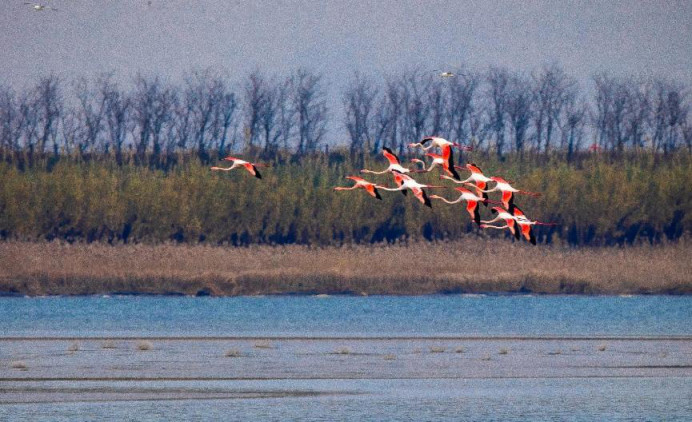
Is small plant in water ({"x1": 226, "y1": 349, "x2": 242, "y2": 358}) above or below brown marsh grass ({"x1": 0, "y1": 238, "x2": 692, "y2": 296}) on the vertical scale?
above

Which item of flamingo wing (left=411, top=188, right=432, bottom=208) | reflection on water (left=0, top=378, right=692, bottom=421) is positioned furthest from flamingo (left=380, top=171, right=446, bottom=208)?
reflection on water (left=0, top=378, right=692, bottom=421)

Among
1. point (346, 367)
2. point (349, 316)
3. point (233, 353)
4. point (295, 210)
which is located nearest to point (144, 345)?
point (233, 353)

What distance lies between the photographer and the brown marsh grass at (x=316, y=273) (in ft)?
257

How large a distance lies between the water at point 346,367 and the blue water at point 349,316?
17 cm

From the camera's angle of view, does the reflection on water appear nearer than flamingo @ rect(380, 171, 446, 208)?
No

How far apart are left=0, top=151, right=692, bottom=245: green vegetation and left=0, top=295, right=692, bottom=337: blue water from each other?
6.64 metres

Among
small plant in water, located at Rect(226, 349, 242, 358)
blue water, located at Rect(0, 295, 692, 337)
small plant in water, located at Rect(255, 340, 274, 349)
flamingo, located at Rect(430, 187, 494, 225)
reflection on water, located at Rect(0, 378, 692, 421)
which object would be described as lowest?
blue water, located at Rect(0, 295, 692, 337)

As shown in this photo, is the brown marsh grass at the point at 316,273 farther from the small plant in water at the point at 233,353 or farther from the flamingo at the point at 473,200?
the flamingo at the point at 473,200

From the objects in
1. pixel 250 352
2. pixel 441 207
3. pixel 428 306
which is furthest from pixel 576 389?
pixel 441 207

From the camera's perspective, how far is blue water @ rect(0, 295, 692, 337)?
57.3m

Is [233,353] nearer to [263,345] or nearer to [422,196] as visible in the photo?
[263,345]

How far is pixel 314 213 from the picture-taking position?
307 feet

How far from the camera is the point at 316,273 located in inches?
3145

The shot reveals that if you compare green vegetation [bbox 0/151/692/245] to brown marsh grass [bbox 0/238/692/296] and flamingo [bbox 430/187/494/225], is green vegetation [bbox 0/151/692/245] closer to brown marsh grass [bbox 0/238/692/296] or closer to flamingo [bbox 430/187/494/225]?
brown marsh grass [bbox 0/238/692/296]
